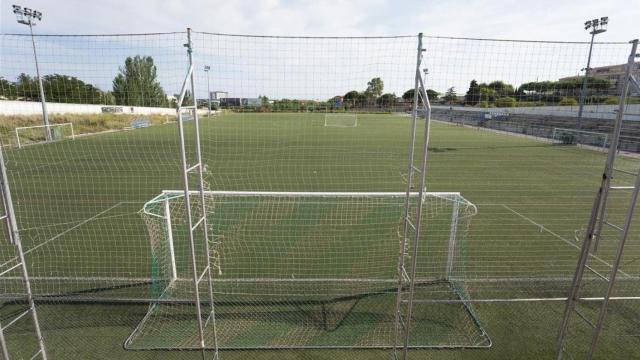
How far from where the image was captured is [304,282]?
5148 mm

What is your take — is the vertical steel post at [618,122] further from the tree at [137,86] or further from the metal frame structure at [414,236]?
the tree at [137,86]

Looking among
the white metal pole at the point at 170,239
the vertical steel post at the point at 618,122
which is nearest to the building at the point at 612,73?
the vertical steel post at the point at 618,122

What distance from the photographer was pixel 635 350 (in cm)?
385

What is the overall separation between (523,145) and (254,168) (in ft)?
55.8

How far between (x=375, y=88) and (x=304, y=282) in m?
3.06

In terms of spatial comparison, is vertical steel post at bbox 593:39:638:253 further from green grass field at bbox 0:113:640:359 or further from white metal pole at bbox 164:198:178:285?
white metal pole at bbox 164:198:178:285

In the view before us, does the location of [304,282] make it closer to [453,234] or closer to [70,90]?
[453,234]

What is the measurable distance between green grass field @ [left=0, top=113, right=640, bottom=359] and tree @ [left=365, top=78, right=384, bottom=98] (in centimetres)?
95

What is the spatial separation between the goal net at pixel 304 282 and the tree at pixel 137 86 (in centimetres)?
131

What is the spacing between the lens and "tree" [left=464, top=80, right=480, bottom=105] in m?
3.55

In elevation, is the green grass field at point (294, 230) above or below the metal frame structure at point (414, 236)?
below

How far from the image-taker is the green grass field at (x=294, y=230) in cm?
406

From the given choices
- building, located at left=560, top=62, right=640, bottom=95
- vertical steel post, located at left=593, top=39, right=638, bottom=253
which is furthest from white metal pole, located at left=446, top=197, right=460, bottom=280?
building, located at left=560, top=62, right=640, bottom=95

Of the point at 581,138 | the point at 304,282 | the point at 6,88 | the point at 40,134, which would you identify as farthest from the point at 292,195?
the point at 40,134
